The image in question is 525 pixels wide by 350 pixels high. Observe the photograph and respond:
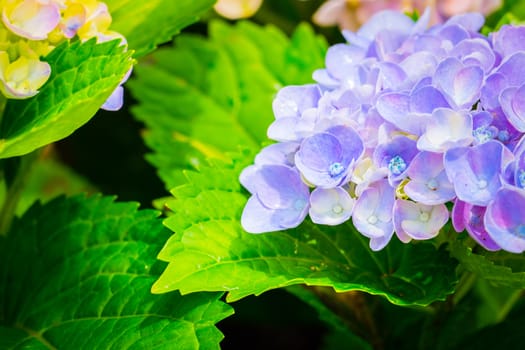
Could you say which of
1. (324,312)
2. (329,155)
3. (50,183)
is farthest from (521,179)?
(50,183)

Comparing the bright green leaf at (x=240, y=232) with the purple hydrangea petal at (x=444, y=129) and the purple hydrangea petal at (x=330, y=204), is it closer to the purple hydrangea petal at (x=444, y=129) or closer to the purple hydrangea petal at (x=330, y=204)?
the purple hydrangea petal at (x=330, y=204)

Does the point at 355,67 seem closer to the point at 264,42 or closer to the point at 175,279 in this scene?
the point at 175,279

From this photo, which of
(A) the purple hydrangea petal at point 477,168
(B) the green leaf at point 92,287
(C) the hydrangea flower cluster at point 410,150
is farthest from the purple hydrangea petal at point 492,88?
(B) the green leaf at point 92,287

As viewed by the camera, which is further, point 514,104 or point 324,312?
point 324,312

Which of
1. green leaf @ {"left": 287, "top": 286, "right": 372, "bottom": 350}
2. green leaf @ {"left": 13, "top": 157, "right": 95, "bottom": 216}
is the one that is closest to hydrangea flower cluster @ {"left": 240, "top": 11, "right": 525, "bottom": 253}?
green leaf @ {"left": 287, "top": 286, "right": 372, "bottom": 350}

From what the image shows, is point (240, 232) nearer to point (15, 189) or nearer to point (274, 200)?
point (274, 200)

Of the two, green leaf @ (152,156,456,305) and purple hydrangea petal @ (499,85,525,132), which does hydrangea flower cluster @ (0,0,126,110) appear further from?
purple hydrangea petal @ (499,85,525,132)
